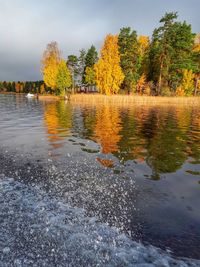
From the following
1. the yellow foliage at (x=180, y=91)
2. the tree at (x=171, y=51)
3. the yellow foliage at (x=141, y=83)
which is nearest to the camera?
the tree at (x=171, y=51)

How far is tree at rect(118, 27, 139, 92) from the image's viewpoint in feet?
211

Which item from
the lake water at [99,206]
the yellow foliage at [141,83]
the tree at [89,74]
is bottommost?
the lake water at [99,206]

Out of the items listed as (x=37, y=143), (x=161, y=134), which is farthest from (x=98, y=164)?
(x=161, y=134)

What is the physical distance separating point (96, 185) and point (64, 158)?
3.25 metres

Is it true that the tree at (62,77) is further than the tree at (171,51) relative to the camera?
Yes

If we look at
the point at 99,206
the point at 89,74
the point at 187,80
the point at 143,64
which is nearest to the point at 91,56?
the point at 89,74

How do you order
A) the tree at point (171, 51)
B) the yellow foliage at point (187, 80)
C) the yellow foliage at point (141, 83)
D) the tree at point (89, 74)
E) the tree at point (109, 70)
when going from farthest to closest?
the tree at point (89, 74) → the yellow foliage at point (141, 83) → the yellow foliage at point (187, 80) → the tree at point (171, 51) → the tree at point (109, 70)

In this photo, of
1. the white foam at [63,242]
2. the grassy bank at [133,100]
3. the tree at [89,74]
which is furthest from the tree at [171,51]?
the white foam at [63,242]

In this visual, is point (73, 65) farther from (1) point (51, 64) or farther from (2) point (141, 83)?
(2) point (141, 83)

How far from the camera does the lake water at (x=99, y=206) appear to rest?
414 centimetres

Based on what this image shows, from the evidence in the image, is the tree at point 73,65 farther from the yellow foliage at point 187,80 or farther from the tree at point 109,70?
the yellow foliage at point 187,80

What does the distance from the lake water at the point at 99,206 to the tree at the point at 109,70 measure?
46781 millimetres

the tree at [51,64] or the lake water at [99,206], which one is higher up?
the tree at [51,64]

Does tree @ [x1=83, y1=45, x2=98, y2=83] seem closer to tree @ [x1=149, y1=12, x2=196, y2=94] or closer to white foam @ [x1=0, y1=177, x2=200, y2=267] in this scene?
tree @ [x1=149, y1=12, x2=196, y2=94]
